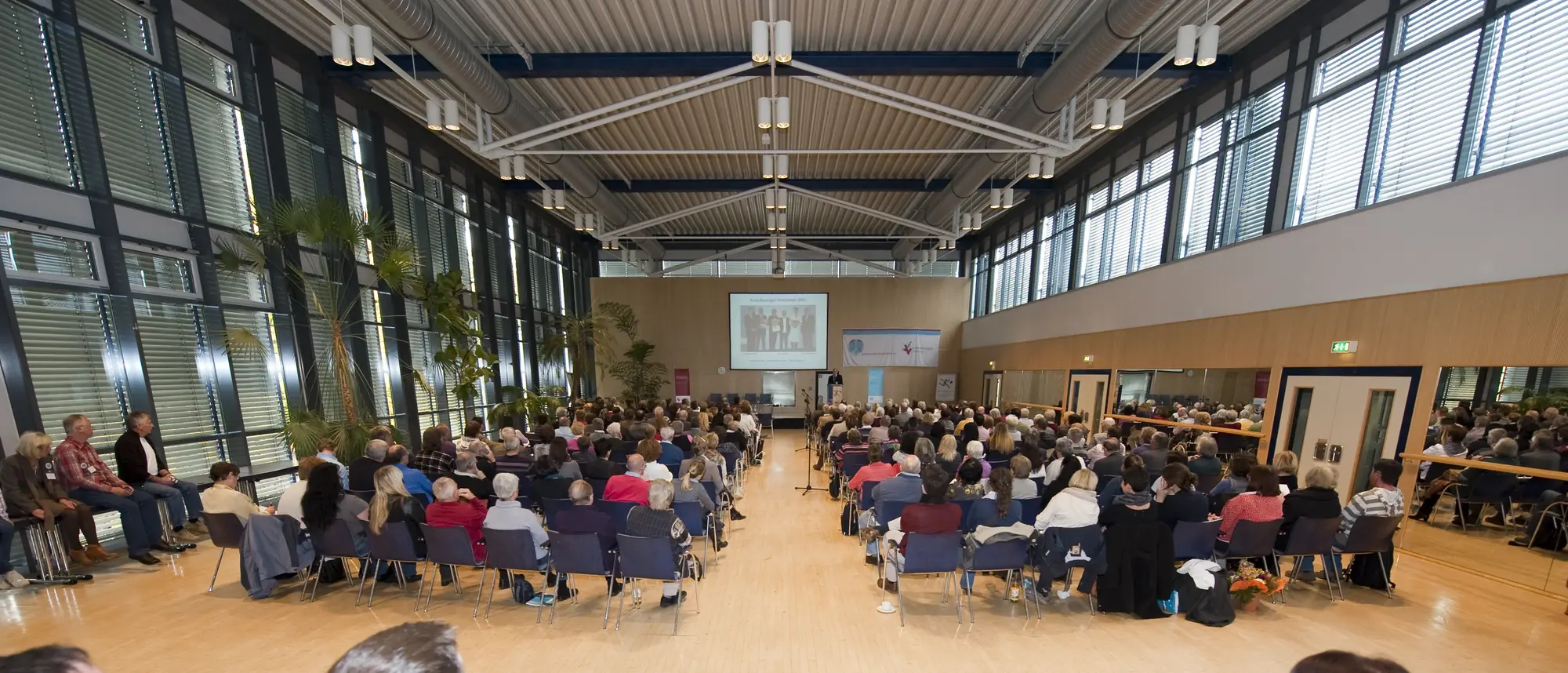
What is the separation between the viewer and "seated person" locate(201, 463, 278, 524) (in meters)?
4.75

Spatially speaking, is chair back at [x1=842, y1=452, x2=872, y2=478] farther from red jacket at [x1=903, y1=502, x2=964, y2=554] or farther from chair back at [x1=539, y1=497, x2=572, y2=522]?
chair back at [x1=539, y1=497, x2=572, y2=522]

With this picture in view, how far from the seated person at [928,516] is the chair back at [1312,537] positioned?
3018mm

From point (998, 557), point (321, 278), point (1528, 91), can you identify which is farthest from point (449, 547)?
point (1528, 91)

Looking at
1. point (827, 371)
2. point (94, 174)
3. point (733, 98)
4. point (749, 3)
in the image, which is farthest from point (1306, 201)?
point (94, 174)

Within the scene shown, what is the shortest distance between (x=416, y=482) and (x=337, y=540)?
3.49 feet

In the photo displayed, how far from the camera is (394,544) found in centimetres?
459

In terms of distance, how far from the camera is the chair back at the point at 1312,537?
4.68 metres

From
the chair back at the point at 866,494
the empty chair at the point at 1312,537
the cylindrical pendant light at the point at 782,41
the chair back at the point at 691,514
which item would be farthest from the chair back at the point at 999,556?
the cylindrical pendant light at the point at 782,41

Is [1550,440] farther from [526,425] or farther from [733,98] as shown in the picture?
[526,425]

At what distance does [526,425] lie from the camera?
14391 millimetres

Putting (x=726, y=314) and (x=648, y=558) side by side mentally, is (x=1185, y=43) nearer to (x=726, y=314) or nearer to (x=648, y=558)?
(x=648, y=558)

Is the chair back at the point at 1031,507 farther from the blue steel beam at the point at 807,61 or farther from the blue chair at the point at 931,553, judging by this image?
the blue steel beam at the point at 807,61

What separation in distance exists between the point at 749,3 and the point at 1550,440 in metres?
9.21

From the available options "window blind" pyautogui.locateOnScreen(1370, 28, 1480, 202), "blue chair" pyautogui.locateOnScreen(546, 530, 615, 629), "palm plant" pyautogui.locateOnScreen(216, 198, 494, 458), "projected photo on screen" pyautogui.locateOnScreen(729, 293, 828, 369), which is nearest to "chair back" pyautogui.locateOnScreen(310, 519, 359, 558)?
"blue chair" pyautogui.locateOnScreen(546, 530, 615, 629)
